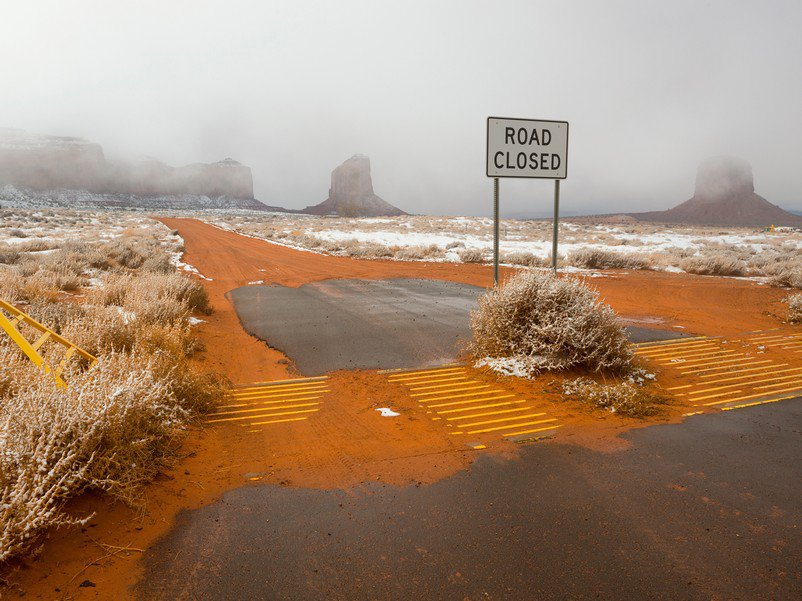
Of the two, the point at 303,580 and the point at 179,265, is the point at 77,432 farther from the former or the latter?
the point at 179,265

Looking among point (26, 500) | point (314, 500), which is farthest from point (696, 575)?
point (26, 500)

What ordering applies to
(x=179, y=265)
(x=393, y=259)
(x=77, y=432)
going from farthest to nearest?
(x=393, y=259) → (x=179, y=265) → (x=77, y=432)

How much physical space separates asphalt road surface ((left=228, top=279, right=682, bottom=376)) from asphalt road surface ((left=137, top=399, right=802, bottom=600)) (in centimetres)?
328

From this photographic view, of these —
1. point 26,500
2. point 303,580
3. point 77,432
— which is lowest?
point 303,580

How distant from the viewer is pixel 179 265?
19266 mm

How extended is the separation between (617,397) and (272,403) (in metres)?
3.94

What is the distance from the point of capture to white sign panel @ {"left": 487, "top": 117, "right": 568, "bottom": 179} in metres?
7.16

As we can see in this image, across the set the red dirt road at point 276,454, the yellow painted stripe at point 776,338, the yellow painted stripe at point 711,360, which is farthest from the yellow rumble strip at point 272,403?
the yellow painted stripe at point 776,338

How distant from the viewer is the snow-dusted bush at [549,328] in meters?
5.98

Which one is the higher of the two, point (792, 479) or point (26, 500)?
point (26, 500)

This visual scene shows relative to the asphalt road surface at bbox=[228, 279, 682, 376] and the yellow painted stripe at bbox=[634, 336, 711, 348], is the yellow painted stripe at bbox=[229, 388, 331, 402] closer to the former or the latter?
the asphalt road surface at bbox=[228, 279, 682, 376]

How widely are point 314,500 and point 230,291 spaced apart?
445 inches

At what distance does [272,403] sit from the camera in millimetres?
5418

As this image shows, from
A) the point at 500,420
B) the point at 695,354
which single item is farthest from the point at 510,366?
the point at 695,354
